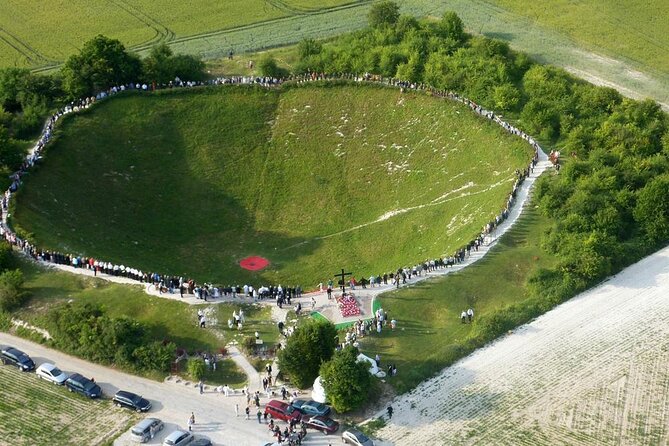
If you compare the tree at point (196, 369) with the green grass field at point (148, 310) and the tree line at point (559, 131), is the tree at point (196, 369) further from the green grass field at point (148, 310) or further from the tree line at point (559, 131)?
the tree line at point (559, 131)

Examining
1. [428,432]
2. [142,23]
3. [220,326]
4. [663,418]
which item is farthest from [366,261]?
[142,23]

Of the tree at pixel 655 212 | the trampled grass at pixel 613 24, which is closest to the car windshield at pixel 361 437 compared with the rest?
the tree at pixel 655 212

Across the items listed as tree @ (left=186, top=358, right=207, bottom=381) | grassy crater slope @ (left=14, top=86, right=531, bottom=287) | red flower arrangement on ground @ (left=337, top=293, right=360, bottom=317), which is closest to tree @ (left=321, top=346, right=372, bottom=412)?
tree @ (left=186, top=358, right=207, bottom=381)

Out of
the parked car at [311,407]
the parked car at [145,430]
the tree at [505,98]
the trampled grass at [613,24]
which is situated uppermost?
the trampled grass at [613,24]

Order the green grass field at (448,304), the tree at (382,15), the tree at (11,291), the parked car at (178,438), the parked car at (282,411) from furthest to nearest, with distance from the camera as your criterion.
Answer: the tree at (382,15) < the tree at (11,291) < the green grass field at (448,304) < the parked car at (282,411) < the parked car at (178,438)

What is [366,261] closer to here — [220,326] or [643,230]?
[220,326]

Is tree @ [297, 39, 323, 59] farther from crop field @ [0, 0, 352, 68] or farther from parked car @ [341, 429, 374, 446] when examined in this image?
parked car @ [341, 429, 374, 446]

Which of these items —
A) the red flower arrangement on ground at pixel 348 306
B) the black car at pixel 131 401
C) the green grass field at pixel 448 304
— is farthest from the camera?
the red flower arrangement on ground at pixel 348 306
